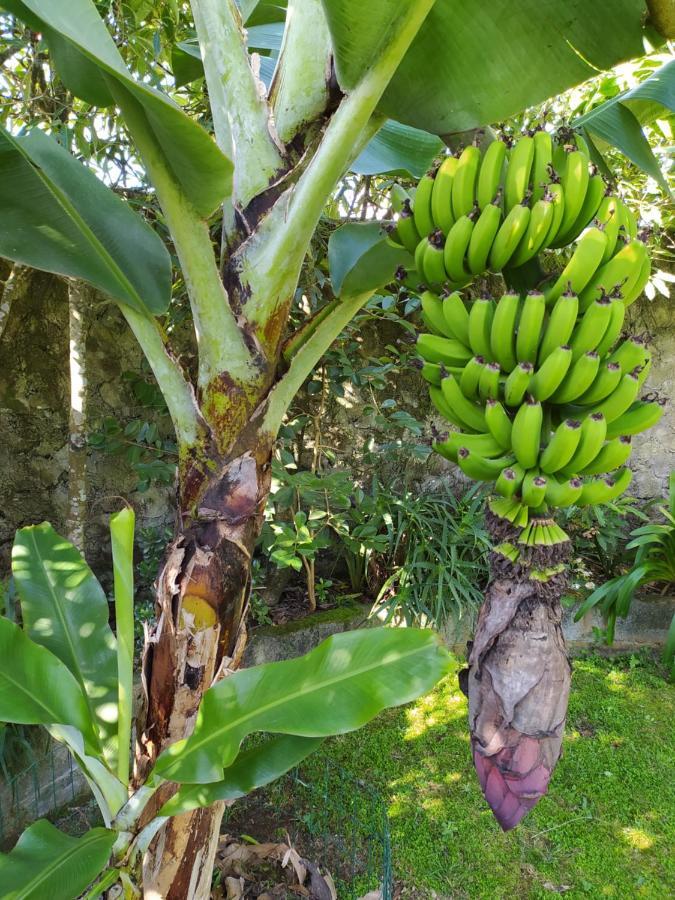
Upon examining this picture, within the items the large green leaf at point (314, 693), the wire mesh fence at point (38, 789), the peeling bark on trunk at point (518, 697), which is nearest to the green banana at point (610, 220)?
the peeling bark on trunk at point (518, 697)

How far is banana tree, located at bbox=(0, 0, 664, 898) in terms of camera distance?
72cm

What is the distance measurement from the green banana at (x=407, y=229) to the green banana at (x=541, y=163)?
0.57 ft

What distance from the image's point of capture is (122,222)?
983 millimetres

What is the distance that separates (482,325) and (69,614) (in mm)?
919

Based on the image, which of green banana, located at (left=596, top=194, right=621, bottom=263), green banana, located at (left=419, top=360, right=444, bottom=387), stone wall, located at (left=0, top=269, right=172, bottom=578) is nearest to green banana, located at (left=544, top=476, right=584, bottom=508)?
green banana, located at (left=419, top=360, right=444, bottom=387)

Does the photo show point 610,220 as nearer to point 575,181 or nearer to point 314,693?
point 575,181

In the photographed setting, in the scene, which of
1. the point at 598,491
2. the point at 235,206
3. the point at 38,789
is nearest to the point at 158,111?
the point at 235,206

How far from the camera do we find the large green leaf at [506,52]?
715mm

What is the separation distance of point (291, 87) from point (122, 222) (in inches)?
15.6

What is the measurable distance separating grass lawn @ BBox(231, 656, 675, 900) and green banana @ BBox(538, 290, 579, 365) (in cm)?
164

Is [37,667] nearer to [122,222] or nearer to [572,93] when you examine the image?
[122,222]

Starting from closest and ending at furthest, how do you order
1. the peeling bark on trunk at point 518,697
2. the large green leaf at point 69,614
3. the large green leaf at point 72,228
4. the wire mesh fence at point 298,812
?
the peeling bark on trunk at point 518,697 → the large green leaf at point 72,228 → the large green leaf at point 69,614 → the wire mesh fence at point 298,812

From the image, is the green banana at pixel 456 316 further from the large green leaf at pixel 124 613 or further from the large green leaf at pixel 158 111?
the large green leaf at pixel 124 613

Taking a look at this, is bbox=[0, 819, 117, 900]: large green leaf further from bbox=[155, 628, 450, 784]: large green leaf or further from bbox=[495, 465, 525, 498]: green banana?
bbox=[495, 465, 525, 498]: green banana
